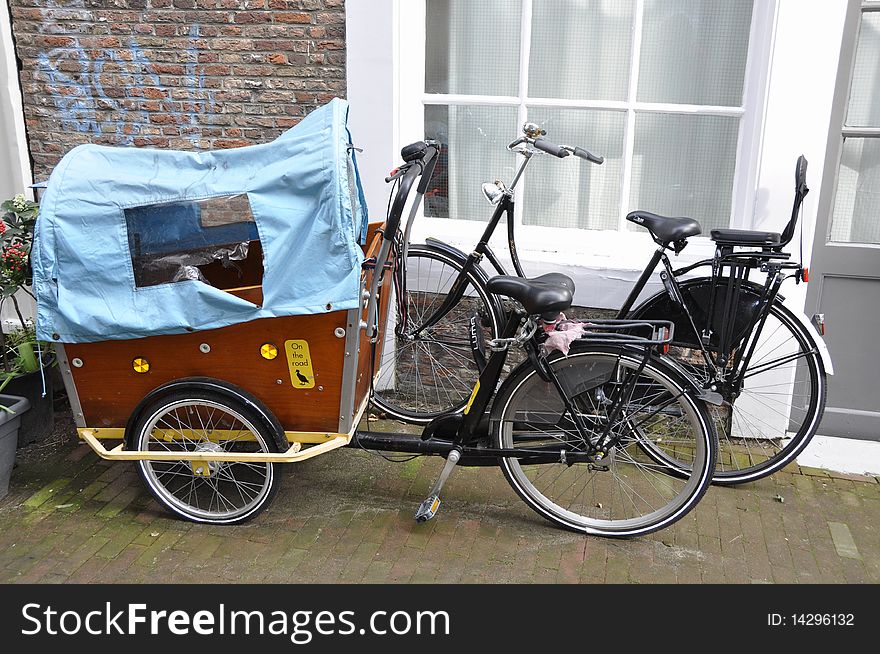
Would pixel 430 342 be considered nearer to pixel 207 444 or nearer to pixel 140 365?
pixel 207 444

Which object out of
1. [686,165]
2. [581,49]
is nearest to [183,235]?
[581,49]

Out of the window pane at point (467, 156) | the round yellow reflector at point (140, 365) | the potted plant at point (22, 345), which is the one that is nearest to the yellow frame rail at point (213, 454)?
the round yellow reflector at point (140, 365)

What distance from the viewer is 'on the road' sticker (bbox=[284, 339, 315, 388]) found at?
3.13 m

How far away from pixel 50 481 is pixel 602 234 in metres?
3.36

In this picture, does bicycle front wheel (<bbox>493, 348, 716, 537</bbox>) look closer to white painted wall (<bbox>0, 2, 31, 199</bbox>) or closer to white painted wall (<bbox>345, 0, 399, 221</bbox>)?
white painted wall (<bbox>345, 0, 399, 221</bbox>)

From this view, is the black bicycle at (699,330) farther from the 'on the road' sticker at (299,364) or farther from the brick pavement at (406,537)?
the 'on the road' sticker at (299,364)

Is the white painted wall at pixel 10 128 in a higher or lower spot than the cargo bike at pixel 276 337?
higher

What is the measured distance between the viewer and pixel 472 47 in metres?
4.37

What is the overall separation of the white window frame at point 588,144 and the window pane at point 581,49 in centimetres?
6

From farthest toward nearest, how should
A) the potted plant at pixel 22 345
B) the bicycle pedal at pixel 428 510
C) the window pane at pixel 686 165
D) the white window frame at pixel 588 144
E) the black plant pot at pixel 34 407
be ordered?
the window pane at pixel 686 165 → the black plant pot at pixel 34 407 → the white window frame at pixel 588 144 → the potted plant at pixel 22 345 → the bicycle pedal at pixel 428 510

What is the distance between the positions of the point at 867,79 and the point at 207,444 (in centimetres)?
379

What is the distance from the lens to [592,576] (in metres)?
3.14

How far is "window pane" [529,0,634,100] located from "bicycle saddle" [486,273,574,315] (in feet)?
5.57

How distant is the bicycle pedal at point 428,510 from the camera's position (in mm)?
3328
